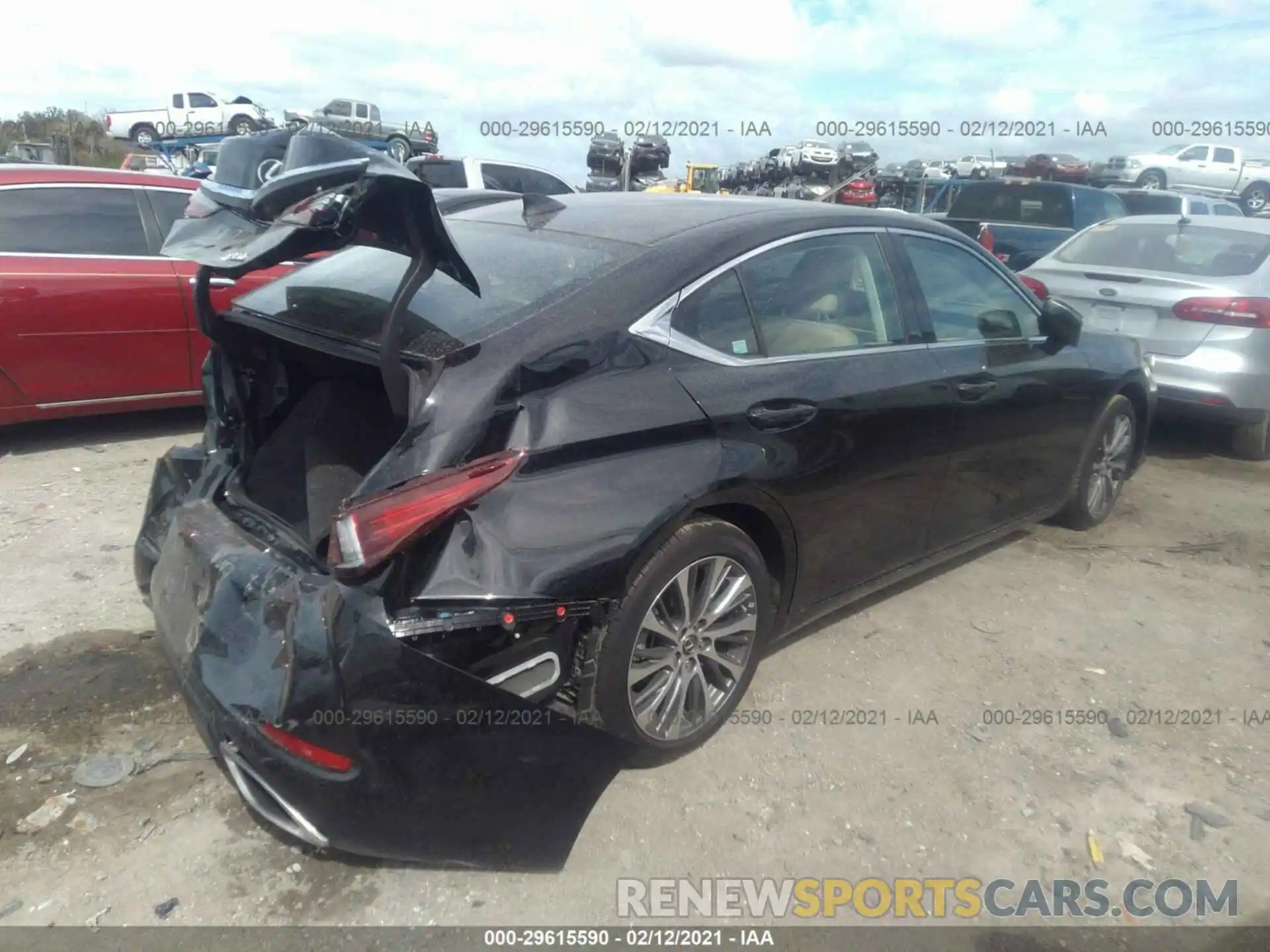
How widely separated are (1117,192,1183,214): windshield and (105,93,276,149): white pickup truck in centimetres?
2815

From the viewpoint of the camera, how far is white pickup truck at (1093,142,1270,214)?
86.5ft

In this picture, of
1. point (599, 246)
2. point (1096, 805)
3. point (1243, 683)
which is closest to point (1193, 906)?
point (1096, 805)

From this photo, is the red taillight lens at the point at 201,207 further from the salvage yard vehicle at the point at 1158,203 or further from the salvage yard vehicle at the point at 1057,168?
the salvage yard vehicle at the point at 1057,168

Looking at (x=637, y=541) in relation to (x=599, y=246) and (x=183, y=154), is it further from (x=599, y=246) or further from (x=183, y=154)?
(x=183, y=154)

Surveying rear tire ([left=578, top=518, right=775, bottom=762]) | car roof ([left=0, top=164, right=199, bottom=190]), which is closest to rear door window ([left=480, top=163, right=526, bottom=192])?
car roof ([left=0, top=164, right=199, bottom=190])

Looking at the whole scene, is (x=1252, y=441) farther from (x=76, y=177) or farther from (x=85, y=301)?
(x=76, y=177)

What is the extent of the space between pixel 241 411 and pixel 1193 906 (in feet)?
10.7

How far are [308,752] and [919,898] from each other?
5.46 ft

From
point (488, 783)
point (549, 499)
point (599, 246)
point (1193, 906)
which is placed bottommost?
point (1193, 906)

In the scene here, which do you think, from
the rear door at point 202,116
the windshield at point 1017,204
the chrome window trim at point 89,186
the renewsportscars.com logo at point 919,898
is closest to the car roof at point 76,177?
the chrome window trim at point 89,186

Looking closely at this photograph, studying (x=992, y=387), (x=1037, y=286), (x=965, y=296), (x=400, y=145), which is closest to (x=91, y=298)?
(x=965, y=296)

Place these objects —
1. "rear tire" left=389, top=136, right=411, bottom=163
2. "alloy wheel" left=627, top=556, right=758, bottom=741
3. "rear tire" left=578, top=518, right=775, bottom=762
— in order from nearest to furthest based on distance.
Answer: "rear tire" left=578, top=518, right=775, bottom=762 → "alloy wheel" left=627, top=556, right=758, bottom=741 → "rear tire" left=389, top=136, right=411, bottom=163

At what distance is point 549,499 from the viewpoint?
2365 millimetres

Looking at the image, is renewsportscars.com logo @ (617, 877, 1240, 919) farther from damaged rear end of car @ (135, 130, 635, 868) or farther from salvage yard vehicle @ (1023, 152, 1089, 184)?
salvage yard vehicle @ (1023, 152, 1089, 184)
